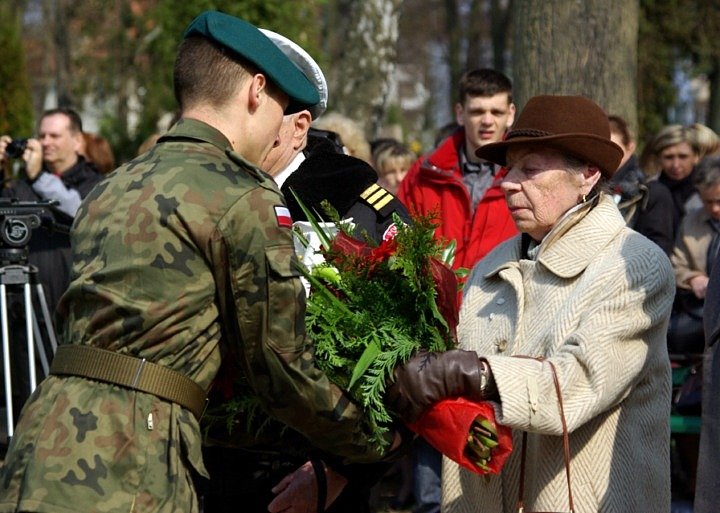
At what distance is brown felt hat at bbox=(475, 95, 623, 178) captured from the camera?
3.51m

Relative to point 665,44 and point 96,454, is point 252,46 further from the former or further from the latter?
point 665,44

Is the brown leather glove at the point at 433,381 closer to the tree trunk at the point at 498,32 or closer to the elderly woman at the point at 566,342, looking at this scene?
the elderly woman at the point at 566,342

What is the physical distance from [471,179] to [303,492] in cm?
323

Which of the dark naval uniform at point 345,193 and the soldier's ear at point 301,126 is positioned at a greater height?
the soldier's ear at point 301,126

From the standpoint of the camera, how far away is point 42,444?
2.72 meters

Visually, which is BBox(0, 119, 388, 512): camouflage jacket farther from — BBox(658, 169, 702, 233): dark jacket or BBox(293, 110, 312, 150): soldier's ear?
BBox(658, 169, 702, 233): dark jacket

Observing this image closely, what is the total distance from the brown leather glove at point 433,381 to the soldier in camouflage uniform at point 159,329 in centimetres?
29

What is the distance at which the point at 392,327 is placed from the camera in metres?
3.23

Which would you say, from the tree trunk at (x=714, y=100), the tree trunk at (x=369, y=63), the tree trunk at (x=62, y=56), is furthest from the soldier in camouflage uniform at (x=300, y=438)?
the tree trunk at (x=62, y=56)

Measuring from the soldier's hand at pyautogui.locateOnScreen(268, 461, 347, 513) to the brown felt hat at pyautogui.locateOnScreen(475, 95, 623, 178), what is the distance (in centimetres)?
109

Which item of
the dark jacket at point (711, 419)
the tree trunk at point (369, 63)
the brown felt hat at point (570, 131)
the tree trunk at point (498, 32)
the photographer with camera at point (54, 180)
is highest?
the brown felt hat at point (570, 131)

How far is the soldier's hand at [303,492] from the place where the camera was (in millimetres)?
3410

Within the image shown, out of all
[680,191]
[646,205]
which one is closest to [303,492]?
[646,205]

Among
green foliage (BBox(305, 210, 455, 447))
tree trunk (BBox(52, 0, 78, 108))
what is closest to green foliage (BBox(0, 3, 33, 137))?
tree trunk (BBox(52, 0, 78, 108))
